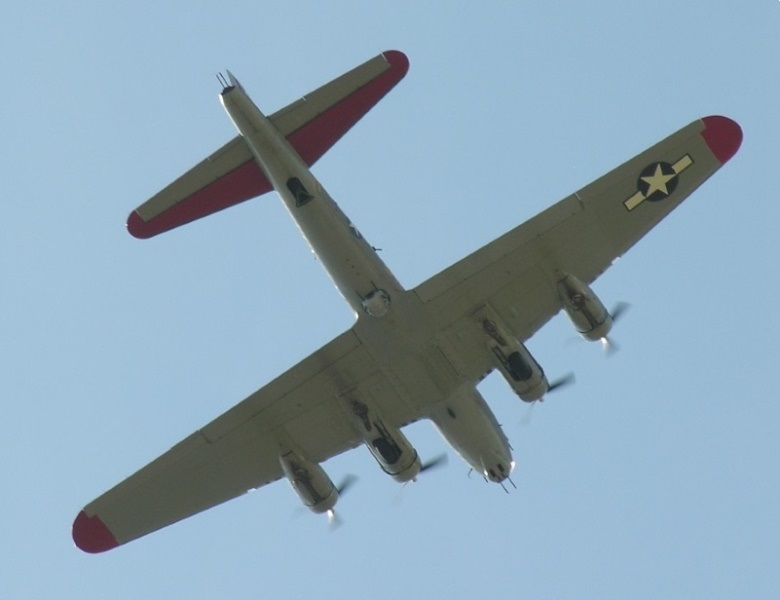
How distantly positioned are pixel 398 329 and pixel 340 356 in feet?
5.29

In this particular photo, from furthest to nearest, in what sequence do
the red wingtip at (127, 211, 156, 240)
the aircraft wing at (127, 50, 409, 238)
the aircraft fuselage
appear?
the aircraft wing at (127, 50, 409, 238)
the red wingtip at (127, 211, 156, 240)
the aircraft fuselage

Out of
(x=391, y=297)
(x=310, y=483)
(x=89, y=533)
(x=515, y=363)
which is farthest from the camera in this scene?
(x=89, y=533)

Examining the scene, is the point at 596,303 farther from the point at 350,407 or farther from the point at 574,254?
the point at 350,407

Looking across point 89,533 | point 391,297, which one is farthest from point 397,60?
point 89,533

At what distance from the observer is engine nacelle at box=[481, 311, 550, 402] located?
3105 centimetres

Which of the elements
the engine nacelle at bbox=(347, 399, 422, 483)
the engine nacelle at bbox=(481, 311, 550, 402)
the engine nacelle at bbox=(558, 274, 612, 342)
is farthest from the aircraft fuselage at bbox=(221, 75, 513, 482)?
the engine nacelle at bbox=(558, 274, 612, 342)

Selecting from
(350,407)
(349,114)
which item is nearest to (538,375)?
(350,407)

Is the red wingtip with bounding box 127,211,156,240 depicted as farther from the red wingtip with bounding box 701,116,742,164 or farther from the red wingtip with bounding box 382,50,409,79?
the red wingtip with bounding box 701,116,742,164

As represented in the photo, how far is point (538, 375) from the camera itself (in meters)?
31.1

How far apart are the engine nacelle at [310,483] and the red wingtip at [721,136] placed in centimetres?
1245

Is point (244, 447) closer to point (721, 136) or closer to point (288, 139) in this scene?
point (288, 139)

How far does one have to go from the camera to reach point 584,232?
102ft

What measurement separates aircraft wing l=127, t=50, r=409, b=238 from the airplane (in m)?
0.03

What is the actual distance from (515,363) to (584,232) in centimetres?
356
